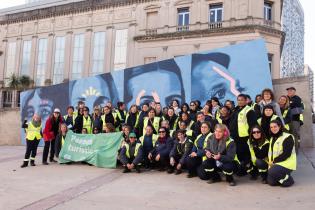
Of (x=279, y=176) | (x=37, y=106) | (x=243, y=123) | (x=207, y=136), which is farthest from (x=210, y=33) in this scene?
(x=279, y=176)

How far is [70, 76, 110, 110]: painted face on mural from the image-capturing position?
14837mm

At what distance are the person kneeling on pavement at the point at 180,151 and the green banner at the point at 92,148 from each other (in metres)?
1.77

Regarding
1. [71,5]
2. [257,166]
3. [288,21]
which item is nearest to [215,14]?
[71,5]

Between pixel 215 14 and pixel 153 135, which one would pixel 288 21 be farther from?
pixel 153 135

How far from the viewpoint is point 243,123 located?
6.89 metres

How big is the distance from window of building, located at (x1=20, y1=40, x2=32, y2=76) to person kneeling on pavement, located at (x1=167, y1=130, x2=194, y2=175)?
1237 inches

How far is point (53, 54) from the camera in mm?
34094

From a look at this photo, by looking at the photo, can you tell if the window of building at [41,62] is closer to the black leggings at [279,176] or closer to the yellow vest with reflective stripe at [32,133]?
the yellow vest with reflective stripe at [32,133]

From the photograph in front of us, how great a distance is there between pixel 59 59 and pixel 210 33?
16.1 m

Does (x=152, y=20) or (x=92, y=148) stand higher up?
(x=152, y=20)

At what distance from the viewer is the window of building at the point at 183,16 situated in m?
28.3

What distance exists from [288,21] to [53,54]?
3505cm

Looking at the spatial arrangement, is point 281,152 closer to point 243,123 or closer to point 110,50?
point 243,123

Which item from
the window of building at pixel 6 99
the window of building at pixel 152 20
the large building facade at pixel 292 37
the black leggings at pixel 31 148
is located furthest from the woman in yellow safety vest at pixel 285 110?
the large building facade at pixel 292 37
